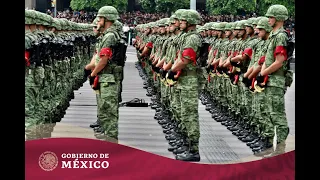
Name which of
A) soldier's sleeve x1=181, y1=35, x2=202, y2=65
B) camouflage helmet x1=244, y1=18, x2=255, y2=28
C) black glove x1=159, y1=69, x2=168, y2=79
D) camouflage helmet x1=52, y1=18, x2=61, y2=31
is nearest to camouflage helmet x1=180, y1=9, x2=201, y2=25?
soldier's sleeve x1=181, y1=35, x2=202, y2=65

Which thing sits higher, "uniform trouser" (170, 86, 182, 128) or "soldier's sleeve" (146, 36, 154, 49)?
"soldier's sleeve" (146, 36, 154, 49)

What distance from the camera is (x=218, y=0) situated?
6.71 meters

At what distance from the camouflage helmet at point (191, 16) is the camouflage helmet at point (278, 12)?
24.3 inches

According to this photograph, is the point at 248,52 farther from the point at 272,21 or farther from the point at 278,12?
the point at 278,12

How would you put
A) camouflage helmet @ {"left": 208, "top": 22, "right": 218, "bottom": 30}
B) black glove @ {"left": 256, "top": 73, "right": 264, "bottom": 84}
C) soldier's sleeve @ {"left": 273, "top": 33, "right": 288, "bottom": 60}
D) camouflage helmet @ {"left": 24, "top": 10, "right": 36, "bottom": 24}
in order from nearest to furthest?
camouflage helmet @ {"left": 24, "top": 10, "right": 36, "bottom": 24}
soldier's sleeve @ {"left": 273, "top": 33, "right": 288, "bottom": 60}
camouflage helmet @ {"left": 208, "top": 22, "right": 218, "bottom": 30}
black glove @ {"left": 256, "top": 73, "right": 264, "bottom": 84}

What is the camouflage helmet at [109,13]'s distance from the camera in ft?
22.1

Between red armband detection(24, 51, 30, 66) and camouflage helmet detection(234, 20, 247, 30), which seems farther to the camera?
camouflage helmet detection(234, 20, 247, 30)

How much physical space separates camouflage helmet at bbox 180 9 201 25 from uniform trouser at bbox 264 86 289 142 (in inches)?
37.6

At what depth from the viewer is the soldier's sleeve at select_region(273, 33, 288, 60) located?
7199mm

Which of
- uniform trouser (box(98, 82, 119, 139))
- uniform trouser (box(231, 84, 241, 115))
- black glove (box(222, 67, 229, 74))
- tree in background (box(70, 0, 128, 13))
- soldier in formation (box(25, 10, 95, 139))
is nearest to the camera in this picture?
soldier in formation (box(25, 10, 95, 139))

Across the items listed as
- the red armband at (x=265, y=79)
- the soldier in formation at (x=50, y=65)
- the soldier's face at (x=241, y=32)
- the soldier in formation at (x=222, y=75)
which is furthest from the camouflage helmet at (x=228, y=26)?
the soldier in formation at (x=50, y=65)

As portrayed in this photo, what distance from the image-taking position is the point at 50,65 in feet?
24.1

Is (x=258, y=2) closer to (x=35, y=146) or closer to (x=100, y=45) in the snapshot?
(x=100, y=45)

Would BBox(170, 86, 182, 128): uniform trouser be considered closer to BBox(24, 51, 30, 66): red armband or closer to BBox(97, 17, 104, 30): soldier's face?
BBox(97, 17, 104, 30): soldier's face
